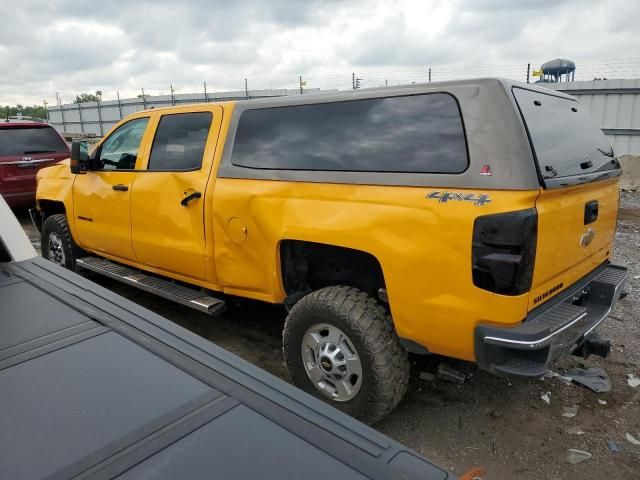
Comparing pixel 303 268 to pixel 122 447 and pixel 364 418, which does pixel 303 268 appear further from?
pixel 122 447

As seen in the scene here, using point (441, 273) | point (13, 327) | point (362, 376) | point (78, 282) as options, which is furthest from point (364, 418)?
point (13, 327)

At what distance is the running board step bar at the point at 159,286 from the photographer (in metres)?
3.72

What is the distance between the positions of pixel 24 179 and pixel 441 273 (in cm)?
862

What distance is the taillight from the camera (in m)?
2.29

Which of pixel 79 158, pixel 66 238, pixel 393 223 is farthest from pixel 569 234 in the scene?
pixel 66 238

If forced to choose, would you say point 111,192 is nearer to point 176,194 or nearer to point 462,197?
point 176,194

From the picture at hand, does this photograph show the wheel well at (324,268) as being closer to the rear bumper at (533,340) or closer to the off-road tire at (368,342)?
the off-road tire at (368,342)

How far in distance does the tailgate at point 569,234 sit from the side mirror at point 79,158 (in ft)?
13.5

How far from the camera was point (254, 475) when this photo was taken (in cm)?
92

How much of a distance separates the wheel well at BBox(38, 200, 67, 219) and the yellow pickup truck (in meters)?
2.25

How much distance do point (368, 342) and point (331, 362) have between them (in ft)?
1.06

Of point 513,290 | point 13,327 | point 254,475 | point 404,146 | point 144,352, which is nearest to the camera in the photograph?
point 254,475

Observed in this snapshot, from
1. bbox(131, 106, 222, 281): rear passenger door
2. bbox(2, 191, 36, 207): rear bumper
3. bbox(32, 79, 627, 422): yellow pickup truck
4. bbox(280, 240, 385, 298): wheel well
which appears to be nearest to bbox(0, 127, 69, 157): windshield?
bbox(2, 191, 36, 207): rear bumper

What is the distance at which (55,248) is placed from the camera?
572cm
